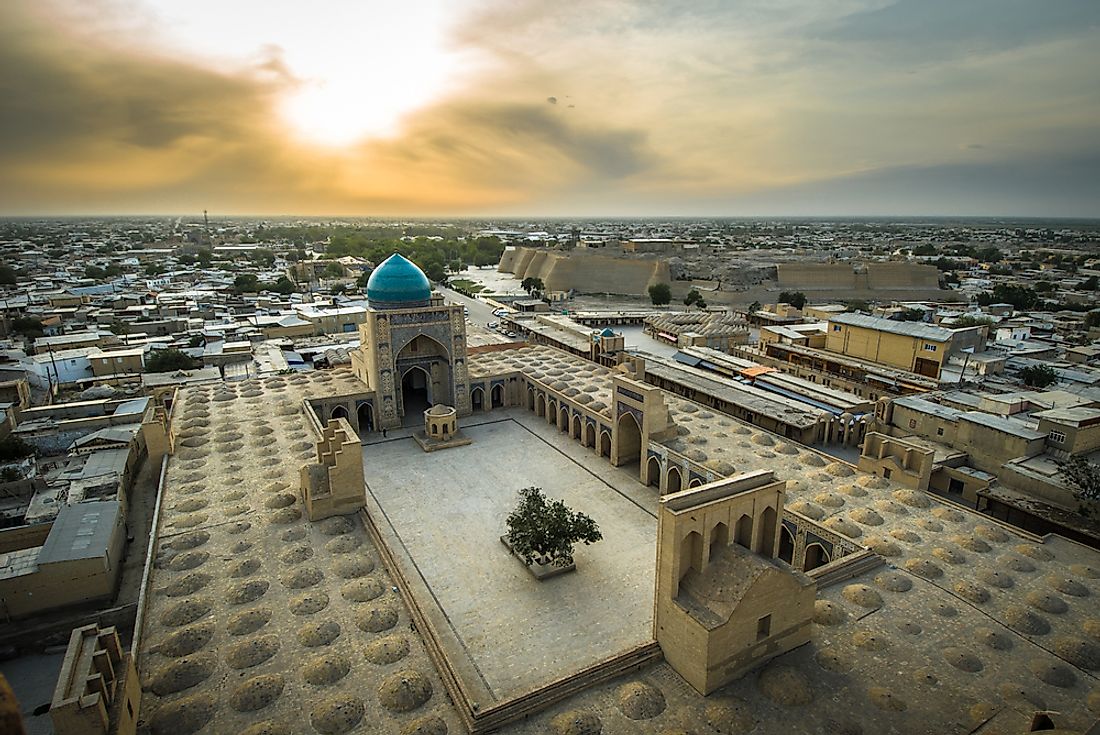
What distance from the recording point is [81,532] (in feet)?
68.1

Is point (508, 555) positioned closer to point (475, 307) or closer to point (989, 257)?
point (475, 307)

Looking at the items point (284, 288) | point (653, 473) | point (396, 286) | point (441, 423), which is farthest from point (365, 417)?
point (284, 288)

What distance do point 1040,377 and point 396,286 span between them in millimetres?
38435

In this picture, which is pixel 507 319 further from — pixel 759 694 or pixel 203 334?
pixel 759 694

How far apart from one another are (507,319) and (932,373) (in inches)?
1509

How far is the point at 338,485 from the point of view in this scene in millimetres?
21531

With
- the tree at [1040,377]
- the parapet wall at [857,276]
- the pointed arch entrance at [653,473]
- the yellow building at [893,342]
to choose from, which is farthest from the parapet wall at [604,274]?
the pointed arch entrance at [653,473]

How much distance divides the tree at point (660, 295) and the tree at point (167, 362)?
56.7 meters

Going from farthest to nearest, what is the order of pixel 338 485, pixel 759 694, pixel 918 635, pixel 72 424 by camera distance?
1. pixel 72 424
2. pixel 338 485
3. pixel 918 635
4. pixel 759 694

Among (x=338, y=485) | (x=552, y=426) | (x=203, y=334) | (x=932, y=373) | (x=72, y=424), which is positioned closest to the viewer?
(x=338, y=485)

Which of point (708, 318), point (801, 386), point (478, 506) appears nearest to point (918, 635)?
point (478, 506)

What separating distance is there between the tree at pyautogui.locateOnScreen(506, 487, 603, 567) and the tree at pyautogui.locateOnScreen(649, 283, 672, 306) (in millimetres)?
64859

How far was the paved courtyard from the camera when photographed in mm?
16659

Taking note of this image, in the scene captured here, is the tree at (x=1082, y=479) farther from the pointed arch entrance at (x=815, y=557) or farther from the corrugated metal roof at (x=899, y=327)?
the corrugated metal roof at (x=899, y=327)
